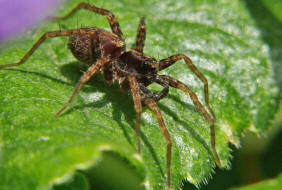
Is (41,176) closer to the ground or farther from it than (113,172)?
farther from it

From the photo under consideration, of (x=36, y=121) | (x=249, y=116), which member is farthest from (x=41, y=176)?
(x=249, y=116)

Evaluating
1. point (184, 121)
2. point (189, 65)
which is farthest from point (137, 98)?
point (189, 65)

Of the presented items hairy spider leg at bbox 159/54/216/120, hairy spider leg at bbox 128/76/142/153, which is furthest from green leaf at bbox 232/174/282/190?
hairy spider leg at bbox 159/54/216/120

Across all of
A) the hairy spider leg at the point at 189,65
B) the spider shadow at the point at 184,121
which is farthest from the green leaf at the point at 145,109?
the hairy spider leg at the point at 189,65

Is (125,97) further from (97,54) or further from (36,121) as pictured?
(36,121)

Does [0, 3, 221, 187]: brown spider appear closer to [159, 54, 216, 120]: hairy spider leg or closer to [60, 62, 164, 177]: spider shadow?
[159, 54, 216, 120]: hairy spider leg

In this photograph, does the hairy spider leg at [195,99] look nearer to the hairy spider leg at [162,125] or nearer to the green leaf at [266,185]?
the hairy spider leg at [162,125]

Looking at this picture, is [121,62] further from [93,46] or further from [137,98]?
[137,98]

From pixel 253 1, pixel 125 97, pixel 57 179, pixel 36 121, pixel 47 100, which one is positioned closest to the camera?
pixel 57 179
